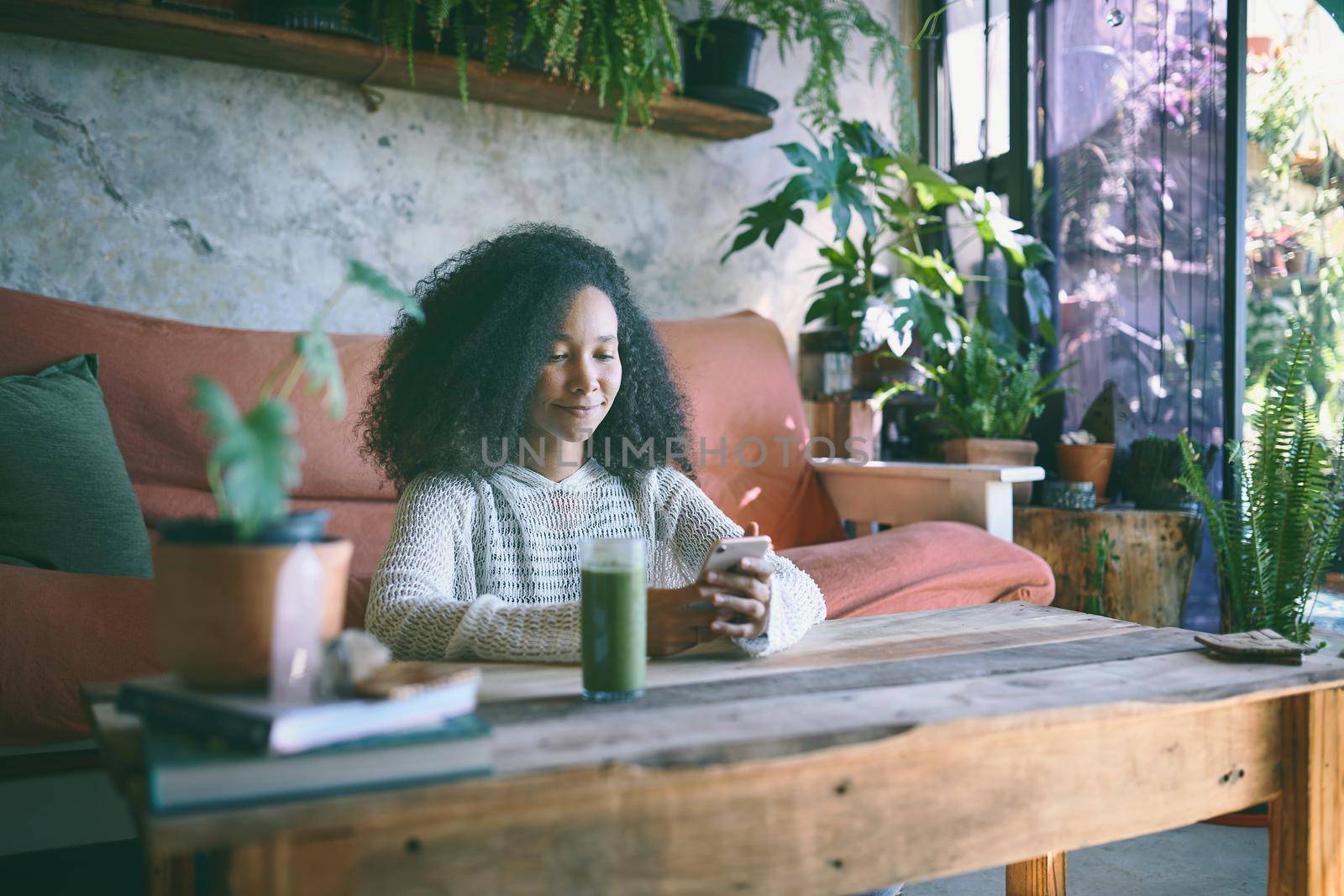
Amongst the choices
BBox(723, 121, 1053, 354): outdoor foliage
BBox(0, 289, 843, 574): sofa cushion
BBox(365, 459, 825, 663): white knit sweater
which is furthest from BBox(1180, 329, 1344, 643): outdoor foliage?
BBox(365, 459, 825, 663): white knit sweater

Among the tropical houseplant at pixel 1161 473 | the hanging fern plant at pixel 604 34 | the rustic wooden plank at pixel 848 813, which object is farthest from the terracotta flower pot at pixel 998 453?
the rustic wooden plank at pixel 848 813

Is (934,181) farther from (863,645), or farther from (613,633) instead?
(613,633)

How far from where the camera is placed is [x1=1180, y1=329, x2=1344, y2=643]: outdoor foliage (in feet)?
6.25

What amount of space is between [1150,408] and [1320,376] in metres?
0.44

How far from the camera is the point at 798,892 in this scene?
75 cm

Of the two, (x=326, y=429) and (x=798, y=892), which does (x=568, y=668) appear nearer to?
(x=798, y=892)

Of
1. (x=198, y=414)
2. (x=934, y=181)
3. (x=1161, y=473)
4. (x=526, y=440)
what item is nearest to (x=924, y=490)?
(x=1161, y=473)

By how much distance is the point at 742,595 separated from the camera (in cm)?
101

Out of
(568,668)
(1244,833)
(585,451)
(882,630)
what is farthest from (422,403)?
(1244,833)

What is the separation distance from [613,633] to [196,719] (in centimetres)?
33

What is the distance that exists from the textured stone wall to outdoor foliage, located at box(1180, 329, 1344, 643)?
1.55 metres

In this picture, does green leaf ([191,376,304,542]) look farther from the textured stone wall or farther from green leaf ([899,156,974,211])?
green leaf ([899,156,974,211])

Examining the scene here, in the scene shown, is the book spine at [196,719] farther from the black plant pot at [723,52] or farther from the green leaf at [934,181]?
the black plant pot at [723,52]

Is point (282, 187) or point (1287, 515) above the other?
point (282, 187)
